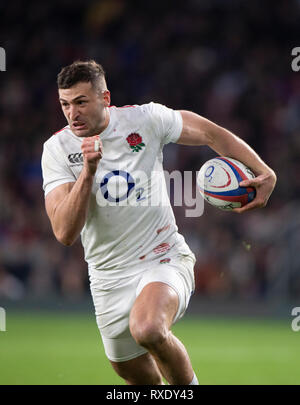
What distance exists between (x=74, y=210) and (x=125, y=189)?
0.56 metres

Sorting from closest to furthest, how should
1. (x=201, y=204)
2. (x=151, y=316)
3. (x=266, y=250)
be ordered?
(x=151, y=316), (x=266, y=250), (x=201, y=204)

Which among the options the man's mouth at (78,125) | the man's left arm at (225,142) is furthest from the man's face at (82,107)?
the man's left arm at (225,142)

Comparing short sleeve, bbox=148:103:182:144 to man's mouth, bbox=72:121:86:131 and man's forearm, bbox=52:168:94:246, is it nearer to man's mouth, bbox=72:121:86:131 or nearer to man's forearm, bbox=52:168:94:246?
man's mouth, bbox=72:121:86:131

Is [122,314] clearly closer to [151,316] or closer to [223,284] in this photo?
[151,316]

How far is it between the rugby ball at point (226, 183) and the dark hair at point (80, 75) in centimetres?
100

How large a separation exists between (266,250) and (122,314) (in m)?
7.85

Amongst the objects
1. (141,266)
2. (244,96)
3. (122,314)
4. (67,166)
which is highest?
(244,96)

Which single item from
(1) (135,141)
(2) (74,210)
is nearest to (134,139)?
(1) (135,141)

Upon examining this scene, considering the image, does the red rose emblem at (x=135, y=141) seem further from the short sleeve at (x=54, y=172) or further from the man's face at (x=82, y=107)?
the short sleeve at (x=54, y=172)

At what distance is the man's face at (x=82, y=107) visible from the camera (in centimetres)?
487

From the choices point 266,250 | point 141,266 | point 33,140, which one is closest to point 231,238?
point 266,250

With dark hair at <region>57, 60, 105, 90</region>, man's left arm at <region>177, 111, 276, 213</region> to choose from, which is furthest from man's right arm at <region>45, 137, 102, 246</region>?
man's left arm at <region>177, 111, 276, 213</region>

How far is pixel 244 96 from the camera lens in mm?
15422

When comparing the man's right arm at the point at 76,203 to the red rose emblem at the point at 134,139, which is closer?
the man's right arm at the point at 76,203
